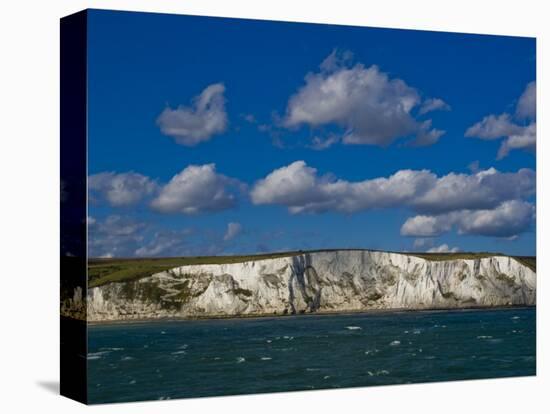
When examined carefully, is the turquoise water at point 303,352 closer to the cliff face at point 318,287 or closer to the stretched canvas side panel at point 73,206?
the cliff face at point 318,287

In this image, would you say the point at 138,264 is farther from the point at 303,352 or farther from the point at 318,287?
the point at 318,287

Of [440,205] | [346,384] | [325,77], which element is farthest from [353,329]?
[325,77]

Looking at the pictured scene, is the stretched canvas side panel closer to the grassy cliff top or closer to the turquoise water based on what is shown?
the grassy cliff top

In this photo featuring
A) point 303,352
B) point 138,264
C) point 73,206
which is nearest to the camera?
point 73,206

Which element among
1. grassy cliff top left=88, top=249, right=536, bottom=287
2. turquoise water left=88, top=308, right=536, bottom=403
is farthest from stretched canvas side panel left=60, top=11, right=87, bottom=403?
turquoise water left=88, top=308, right=536, bottom=403

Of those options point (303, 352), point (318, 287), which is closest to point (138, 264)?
point (303, 352)

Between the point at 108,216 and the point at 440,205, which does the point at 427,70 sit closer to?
the point at 440,205
